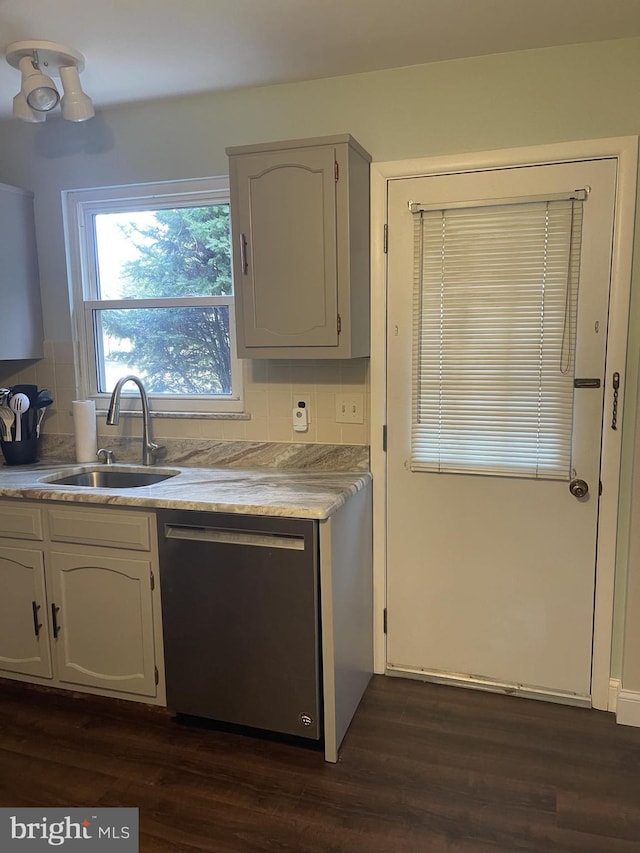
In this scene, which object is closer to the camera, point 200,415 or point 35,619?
point 35,619

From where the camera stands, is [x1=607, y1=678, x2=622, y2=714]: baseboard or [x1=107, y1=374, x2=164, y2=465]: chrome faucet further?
[x1=107, y1=374, x2=164, y2=465]: chrome faucet

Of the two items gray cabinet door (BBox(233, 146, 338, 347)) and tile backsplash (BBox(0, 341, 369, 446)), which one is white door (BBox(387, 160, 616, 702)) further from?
gray cabinet door (BBox(233, 146, 338, 347))

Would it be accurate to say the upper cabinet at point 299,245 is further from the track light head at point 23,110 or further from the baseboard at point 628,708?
the baseboard at point 628,708

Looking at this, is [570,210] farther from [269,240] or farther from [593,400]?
[269,240]

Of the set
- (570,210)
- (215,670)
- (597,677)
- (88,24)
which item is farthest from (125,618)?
(570,210)

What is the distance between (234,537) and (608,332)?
152 cm

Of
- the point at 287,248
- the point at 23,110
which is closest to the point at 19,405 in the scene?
the point at 23,110

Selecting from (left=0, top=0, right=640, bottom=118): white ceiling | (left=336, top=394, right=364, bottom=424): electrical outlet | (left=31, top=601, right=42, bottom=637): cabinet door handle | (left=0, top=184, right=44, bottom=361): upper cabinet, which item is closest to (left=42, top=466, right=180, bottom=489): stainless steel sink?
(left=31, top=601, right=42, bottom=637): cabinet door handle

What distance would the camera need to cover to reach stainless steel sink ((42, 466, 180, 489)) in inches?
108

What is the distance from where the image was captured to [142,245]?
2906 millimetres

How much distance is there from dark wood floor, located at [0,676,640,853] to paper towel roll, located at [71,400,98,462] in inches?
41.6

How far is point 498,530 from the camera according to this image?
2.46 m

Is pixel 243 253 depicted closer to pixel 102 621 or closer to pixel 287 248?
pixel 287 248

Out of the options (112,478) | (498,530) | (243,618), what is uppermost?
(112,478)
